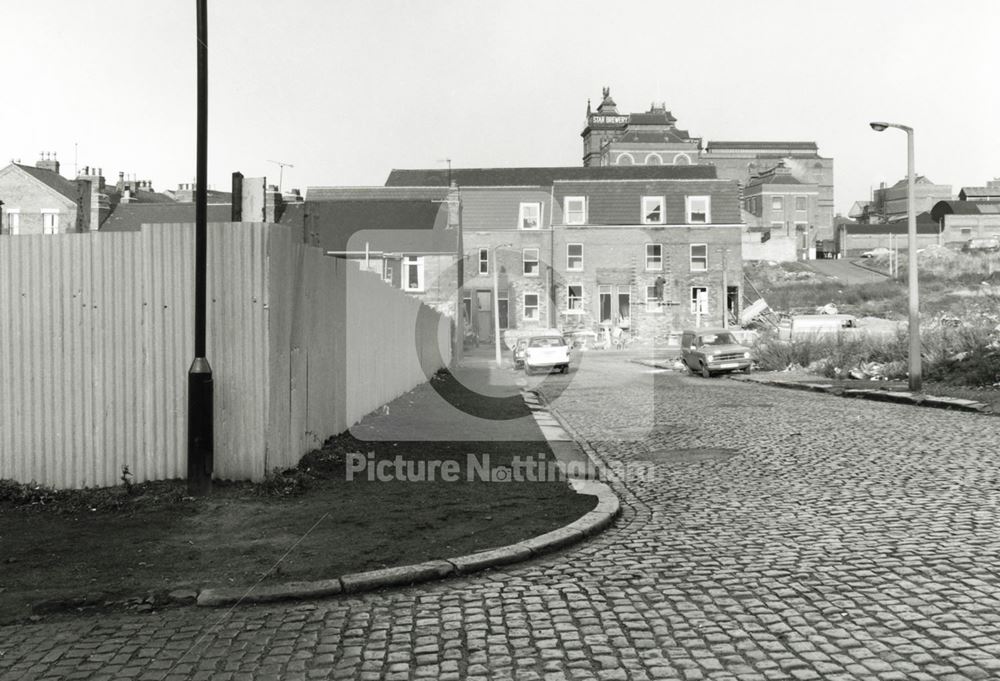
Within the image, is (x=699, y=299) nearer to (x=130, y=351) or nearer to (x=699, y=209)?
(x=699, y=209)

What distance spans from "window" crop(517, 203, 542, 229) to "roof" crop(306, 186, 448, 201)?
5271mm

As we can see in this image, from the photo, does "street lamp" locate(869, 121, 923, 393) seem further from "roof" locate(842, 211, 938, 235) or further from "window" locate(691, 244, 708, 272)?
"roof" locate(842, 211, 938, 235)

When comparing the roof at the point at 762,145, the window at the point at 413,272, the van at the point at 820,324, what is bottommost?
the van at the point at 820,324

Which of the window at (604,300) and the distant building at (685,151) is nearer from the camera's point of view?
the window at (604,300)

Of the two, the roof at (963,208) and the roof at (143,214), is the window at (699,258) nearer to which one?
the roof at (143,214)

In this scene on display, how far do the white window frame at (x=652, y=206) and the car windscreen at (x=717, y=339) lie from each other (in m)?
27.0

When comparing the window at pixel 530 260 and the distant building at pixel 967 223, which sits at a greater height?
the distant building at pixel 967 223

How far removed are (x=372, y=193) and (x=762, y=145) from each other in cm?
6633

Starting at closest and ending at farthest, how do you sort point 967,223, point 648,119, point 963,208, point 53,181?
point 53,181
point 648,119
point 967,223
point 963,208

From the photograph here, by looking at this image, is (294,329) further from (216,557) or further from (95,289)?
(216,557)

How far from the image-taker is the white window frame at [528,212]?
58.3 m

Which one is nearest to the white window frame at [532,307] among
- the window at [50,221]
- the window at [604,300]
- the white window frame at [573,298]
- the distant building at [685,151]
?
the white window frame at [573,298]

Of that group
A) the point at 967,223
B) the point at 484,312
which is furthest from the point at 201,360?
the point at 967,223

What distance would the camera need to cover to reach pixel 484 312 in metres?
58.3
